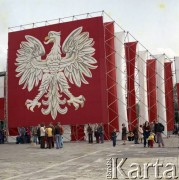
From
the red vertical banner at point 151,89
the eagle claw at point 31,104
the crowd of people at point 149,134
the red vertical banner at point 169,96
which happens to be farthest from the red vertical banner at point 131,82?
the eagle claw at point 31,104

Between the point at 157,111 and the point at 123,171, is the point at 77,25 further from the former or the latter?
the point at 123,171

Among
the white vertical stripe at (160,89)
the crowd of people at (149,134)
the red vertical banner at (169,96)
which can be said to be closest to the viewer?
the crowd of people at (149,134)

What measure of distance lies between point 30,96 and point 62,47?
17.4ft

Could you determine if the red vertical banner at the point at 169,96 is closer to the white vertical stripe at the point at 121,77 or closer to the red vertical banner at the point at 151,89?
the red vertical banner at the point at 151,89

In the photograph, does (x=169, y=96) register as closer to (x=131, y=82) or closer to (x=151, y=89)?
(x=151, y=89)

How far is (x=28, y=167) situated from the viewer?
42.5ft

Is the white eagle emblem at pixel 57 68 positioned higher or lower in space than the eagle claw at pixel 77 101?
higher

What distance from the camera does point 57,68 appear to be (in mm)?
32344

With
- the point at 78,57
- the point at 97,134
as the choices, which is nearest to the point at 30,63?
the point at 78,57

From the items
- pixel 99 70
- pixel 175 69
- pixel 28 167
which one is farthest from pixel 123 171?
pixel 175 69

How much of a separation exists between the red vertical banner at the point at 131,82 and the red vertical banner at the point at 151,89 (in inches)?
107

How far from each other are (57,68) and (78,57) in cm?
217

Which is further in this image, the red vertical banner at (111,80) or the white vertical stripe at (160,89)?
the white vertical stripe at (160,89)

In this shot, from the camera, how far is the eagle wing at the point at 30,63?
33156 mm
